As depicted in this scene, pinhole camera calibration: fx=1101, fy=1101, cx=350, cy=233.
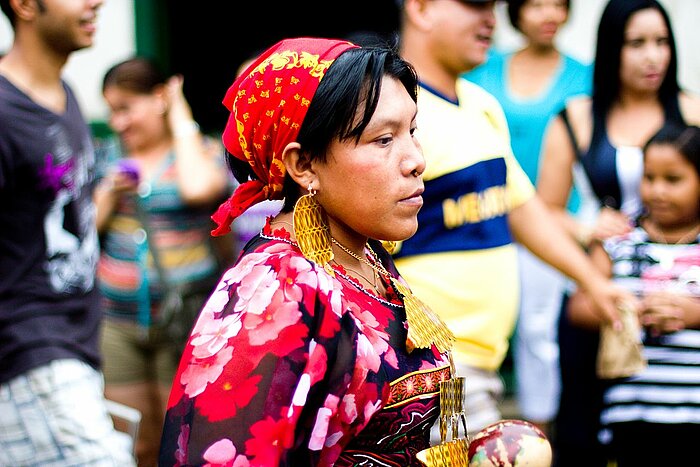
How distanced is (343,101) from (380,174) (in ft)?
0.56

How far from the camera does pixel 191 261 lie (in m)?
5.40

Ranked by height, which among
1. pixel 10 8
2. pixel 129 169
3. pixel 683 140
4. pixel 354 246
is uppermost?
pixel 683 140

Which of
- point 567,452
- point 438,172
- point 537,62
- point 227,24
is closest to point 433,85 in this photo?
point 438,172

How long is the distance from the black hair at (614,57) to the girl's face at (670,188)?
23.2 inches

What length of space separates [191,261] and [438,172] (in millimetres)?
2244

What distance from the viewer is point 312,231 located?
7.36 feet

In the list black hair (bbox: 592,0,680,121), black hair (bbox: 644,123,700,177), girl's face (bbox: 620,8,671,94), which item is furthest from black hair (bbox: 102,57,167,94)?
black hair (bbox: 644,123,700,177)

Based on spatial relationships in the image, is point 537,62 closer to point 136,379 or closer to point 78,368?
→ point 136,379

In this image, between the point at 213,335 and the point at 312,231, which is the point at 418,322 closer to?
the point at 312,231

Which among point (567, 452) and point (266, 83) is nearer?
point (266, 83)

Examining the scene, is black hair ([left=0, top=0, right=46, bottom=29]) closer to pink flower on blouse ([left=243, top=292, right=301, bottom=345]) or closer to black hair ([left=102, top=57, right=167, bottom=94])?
black hair ([left=102, top=57, right=167, bottom=94])

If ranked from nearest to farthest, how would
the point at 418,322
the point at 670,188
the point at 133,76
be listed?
the point at 418,322, the point at 670,188, the point at 133,76

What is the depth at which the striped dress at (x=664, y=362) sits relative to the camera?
405 cm

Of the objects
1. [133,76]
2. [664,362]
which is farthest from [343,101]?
[133,76]
